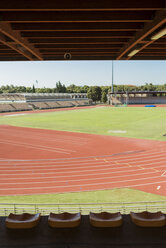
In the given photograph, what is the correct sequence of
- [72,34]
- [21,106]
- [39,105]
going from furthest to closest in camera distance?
[39,105], [21,106], [72,34]

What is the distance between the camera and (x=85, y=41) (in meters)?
6.04

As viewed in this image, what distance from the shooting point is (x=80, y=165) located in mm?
20609

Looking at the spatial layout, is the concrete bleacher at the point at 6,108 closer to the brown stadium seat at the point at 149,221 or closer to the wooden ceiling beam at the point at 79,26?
the brown stadium seat at the point at 149,221


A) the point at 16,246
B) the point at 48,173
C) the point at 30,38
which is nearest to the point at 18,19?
the point at 30,38

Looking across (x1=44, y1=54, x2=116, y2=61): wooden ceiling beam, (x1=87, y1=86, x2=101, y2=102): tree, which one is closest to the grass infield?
(x1=44, y1=54, x2=116, y2=61): wooden ceiling beam

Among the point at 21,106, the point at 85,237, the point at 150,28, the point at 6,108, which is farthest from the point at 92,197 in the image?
the point at 21,106

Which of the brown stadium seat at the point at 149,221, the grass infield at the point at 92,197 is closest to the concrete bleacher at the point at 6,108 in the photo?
the grass infield at the point at 92,197

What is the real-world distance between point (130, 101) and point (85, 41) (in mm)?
117998

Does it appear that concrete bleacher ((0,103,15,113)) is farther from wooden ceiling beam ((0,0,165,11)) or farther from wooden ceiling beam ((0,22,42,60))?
wooden ceiling beam ((0,0,165,11))

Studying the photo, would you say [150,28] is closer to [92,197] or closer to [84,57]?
[84,57]

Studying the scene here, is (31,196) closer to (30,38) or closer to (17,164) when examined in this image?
(17,164)

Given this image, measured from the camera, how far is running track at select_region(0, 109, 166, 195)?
16250mm

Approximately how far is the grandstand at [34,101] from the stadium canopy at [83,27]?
8162 centimetres

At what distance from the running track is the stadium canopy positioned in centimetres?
1080
